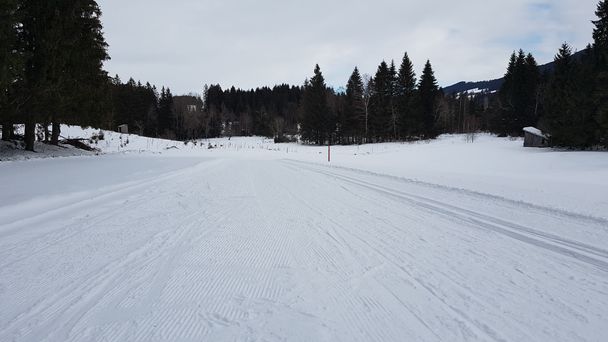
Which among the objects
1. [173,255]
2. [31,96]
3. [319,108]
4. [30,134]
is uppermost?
[319,108]

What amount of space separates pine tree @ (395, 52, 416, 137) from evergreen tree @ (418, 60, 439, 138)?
2480mm

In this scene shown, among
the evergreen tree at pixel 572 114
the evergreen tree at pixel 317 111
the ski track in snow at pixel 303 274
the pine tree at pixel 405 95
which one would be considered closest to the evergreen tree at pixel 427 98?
the pine tree at pixel 405 95

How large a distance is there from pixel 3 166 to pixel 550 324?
17672 mm

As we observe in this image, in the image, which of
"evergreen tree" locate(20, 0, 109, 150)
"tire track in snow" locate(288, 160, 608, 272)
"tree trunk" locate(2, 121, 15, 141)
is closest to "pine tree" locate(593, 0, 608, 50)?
"tire track in snow" locate(288, 160, 608, 272)

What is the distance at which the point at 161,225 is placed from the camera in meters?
5.52

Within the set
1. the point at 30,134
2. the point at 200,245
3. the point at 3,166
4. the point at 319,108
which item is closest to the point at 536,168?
the point at 200,245

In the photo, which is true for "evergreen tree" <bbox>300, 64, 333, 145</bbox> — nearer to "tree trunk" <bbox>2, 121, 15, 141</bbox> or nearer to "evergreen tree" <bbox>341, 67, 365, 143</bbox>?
"evergreen tree" <bbox>341, 67, 365, 143</bbox>

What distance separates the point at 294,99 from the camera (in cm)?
11394

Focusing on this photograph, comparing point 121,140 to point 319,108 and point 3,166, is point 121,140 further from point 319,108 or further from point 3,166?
point 319,108

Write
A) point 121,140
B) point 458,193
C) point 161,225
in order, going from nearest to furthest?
point 161,225
point 458,193
point 121,140

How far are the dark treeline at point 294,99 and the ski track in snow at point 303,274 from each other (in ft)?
45.1

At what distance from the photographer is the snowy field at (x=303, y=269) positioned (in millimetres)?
2611

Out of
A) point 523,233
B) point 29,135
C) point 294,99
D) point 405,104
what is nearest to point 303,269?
point 523,233

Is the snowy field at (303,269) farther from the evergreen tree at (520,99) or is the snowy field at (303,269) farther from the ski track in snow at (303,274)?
the evergreen tree at (520,99)
